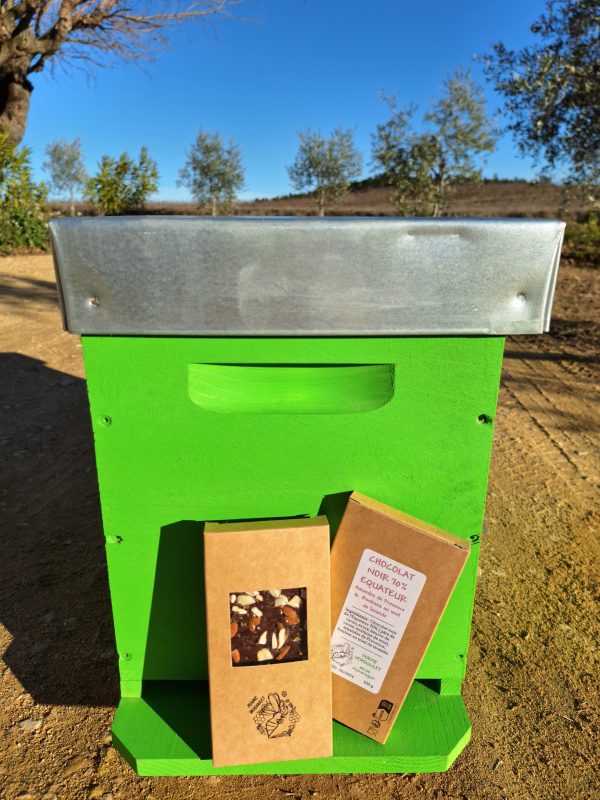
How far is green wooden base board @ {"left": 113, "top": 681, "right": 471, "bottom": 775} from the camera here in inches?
55.1

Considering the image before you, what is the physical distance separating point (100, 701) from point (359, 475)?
3.93 ft

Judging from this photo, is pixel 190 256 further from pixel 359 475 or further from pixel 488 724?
pixel 488 724

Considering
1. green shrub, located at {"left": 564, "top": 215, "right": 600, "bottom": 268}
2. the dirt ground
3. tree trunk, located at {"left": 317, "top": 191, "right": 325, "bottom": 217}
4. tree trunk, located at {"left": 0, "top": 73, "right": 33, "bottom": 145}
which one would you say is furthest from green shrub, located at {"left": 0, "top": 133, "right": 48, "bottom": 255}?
tree trunk, located at {"left": 317, "top": 191, "right": 325, "bottom": 217}

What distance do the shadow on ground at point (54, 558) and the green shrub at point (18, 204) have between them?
284 inches

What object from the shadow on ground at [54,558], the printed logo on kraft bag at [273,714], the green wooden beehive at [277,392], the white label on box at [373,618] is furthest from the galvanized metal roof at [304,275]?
the shadow on ground at [54,558]

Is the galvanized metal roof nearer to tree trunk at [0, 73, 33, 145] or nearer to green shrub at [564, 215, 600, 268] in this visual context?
green shrub at [564, 215, 600, 268]

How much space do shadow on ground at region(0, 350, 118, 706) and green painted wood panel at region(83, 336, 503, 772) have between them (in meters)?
0.77

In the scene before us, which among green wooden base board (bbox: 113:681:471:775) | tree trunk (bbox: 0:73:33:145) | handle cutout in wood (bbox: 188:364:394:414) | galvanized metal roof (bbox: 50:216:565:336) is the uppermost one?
tree trunk (bbox: 0:73:33:145)

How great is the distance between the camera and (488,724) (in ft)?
5.92

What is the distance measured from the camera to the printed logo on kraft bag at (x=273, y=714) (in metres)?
1.36

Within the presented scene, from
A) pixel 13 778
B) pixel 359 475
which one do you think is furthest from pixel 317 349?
pixel 13 778

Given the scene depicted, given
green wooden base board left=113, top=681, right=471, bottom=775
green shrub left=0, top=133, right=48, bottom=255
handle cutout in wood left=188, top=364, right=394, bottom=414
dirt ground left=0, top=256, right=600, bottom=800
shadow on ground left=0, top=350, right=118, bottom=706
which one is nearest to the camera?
handle cutout in wood left=188, top=364, right=394, bottom=414

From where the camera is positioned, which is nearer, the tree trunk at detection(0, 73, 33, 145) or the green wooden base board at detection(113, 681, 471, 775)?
the green wooden base board at detection(113, 681, 471, 775)

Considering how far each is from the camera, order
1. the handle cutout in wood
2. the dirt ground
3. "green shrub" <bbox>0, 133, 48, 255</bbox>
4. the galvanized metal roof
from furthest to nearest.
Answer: "green shrub" <bbox>0, 133, 48, 255</bbox> < the dirt ground < the handle cutout in wood < the galvanized metal roof
